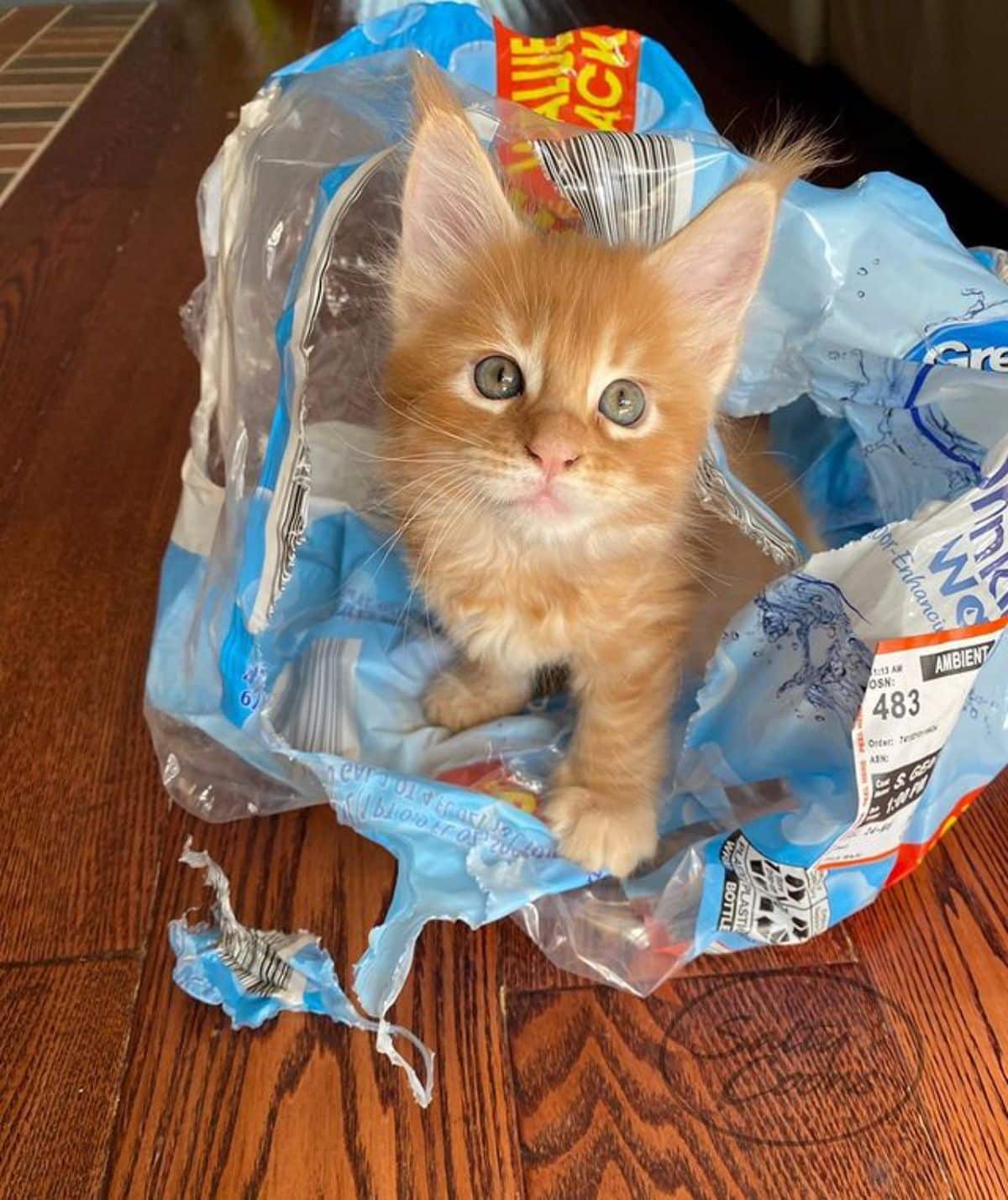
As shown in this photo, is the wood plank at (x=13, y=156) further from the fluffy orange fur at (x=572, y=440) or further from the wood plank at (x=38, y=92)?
the fluffy orange fur at (x=572, y=440)

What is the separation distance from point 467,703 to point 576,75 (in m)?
0.64

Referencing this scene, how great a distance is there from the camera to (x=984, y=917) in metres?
0.90

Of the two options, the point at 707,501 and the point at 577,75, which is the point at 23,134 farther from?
the point at 707,501

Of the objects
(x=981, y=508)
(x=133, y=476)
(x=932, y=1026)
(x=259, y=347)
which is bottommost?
(x=133, y=476)

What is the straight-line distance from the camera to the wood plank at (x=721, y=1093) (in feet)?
2.45

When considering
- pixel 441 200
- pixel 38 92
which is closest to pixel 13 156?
pixel 38 92

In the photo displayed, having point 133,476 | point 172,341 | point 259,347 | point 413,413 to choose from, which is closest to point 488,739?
point 413,413

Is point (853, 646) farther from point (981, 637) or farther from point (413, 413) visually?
point (413, 413)

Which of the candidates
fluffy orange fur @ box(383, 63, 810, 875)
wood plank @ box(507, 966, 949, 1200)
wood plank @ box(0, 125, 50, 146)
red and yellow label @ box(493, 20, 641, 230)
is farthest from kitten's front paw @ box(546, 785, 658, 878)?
wood plank @ box(0, 125, 50, 146)

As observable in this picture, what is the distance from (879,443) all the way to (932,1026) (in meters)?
0.49

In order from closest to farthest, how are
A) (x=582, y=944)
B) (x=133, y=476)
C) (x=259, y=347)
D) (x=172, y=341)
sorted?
1. (x=582, y=944)
2. (x=259, y=347)
3. (x=133, y=476)
4. (x=172, y=341)

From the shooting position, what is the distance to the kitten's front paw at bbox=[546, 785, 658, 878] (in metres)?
0.90

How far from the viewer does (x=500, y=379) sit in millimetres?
856

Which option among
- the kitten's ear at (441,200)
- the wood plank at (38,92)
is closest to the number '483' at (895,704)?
the kitten's ear at (441,200)
